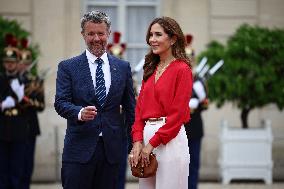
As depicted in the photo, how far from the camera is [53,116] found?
1455 centimetres

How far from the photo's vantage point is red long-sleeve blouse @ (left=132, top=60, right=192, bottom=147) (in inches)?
227

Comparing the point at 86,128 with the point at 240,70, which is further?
the point at 240,70

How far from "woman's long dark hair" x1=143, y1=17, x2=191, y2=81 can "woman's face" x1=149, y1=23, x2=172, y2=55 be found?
22 millimetres

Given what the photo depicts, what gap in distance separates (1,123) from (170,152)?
5.13 m

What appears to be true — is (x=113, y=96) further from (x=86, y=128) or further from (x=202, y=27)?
(x=202, y=27)

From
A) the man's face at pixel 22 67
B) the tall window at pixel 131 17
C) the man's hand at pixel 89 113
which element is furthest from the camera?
the tall window at pixel 131 17

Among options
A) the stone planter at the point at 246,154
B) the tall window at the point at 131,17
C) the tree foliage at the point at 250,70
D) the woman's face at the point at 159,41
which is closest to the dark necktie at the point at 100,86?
the woman's face at the point at 159,41

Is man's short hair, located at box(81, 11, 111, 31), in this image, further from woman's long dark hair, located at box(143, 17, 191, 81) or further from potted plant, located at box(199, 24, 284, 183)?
potted plant, located at box(199, 24, 284, 183)

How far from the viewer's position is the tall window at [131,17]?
1498 centimetres

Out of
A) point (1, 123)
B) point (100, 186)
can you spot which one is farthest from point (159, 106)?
point (1, 123)

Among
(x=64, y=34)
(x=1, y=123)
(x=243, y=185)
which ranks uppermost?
(x=64, y=34)

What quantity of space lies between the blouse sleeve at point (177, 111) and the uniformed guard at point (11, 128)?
4.83 meters

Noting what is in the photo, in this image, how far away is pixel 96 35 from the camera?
5984 mm

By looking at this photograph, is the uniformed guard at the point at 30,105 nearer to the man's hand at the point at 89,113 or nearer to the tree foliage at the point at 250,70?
the tree foliage at the point at 250,70
